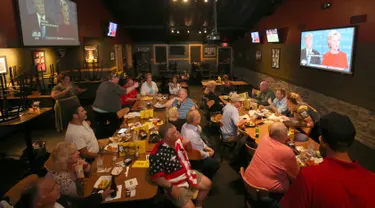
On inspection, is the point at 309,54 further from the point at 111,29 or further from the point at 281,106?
the point at 111,29

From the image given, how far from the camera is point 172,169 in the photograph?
112 inches

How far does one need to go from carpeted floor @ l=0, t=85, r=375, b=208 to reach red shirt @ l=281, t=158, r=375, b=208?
185cm

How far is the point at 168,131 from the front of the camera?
112 inches

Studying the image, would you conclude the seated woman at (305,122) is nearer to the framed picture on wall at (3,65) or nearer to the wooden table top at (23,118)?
the wooden table top at (23,118)

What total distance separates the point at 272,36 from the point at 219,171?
23.5 ft

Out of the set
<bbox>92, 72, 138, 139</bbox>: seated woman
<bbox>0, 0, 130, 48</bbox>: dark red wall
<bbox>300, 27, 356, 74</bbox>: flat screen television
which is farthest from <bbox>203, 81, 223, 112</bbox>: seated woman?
<bbox>0, 0, 130, 48</bbox>: dark red wall

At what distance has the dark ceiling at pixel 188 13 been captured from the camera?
36.4 feet

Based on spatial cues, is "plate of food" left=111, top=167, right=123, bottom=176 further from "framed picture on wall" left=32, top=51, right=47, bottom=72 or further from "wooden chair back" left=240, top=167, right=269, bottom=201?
"framed picture on wall" left=32, top=51, right=47, bottom=72

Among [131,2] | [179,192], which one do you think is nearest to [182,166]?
[179,192]

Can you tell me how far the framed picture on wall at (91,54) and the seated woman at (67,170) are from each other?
8.05 metres

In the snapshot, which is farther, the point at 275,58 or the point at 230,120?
the point at 275,58

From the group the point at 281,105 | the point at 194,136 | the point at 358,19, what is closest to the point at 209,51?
the point at 358,19

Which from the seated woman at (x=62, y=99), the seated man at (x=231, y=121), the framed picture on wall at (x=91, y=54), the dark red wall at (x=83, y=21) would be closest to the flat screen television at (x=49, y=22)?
the dark red wall at (x=83, y=21)

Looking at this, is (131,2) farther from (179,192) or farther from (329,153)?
(329,153)
